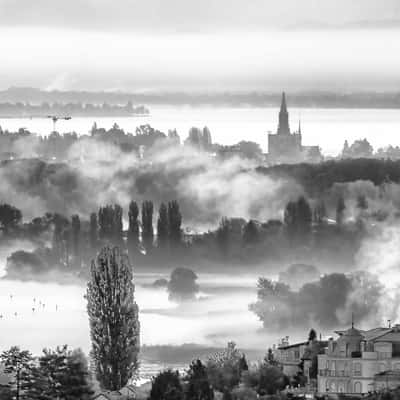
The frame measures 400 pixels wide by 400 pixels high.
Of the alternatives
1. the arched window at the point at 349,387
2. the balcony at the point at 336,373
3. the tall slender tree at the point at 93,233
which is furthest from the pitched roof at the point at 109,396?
the tall slender tree at the point at 93,233

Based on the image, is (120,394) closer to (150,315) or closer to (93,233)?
(150,315)

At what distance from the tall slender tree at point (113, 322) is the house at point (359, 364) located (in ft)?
37.5

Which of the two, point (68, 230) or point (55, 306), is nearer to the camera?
point (55, 306)

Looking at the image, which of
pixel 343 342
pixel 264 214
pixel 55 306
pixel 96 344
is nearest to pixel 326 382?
pixel 343 342

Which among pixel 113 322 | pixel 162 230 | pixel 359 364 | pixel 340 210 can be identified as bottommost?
pixel 359 364

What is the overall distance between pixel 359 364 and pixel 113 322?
672 inches

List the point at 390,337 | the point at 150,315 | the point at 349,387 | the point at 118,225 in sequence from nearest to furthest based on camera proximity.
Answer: the point at 349,387 → the point at 390,337 → the point at 150,315 → the point at 118,225

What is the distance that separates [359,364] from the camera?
110250 millimetres

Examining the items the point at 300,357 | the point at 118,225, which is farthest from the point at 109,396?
the point at 118,225

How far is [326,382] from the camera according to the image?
11006 cm

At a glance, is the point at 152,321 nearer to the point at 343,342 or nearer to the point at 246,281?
the point at 246,281

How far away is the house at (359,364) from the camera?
109000 mm

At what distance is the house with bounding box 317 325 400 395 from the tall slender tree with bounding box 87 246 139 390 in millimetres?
11419

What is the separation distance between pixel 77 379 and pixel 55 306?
61358 millimetres
